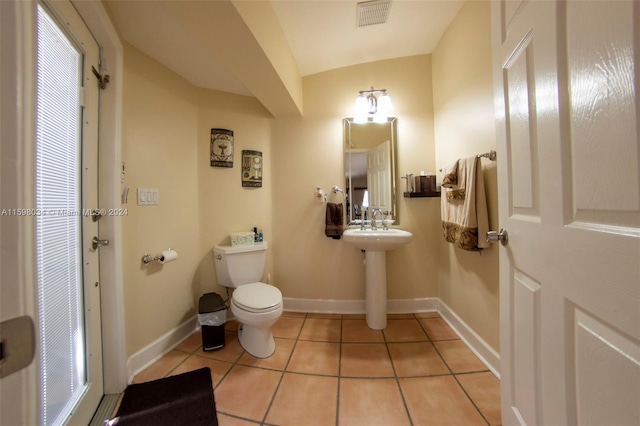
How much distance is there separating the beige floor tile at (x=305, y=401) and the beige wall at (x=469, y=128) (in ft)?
3.50

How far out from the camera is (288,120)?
2150 mm

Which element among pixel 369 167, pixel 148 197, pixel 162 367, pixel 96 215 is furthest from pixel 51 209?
pixel 369 167

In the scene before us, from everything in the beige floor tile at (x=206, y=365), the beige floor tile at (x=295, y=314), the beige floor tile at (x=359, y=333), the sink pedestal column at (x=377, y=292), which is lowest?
the beige floor tile at (x=206, y=365)

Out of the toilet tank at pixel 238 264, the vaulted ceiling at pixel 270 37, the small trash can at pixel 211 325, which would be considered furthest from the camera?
the toilet tank at pixel 238 264

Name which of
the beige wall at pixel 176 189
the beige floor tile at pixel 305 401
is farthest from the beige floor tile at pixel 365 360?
the beige wall at pixel 176 189

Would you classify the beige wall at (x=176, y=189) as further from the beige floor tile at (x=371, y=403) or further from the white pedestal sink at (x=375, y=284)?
the beige floor tile at (x=371, y=403)

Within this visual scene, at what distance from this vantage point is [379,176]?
209 cm

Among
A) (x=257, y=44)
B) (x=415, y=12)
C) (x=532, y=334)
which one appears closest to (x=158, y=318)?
(x=257, y=44)

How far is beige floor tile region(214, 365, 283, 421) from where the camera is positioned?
1126 mm

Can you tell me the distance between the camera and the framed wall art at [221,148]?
1945mm

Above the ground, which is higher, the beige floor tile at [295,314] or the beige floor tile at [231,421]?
the beige floor tile at [295,314]

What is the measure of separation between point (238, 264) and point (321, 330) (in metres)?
0.90

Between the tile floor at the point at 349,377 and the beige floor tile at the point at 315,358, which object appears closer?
the tile floor at the point at 349,377

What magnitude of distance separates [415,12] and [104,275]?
105 inches
